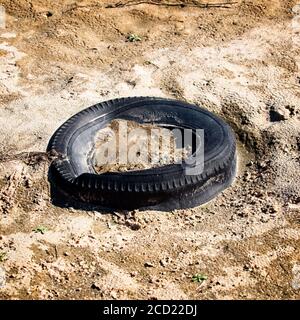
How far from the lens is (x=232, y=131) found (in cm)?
761

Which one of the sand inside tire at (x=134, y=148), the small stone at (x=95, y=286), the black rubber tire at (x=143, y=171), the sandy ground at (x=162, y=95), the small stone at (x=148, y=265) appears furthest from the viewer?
the sand inside tire at (x=134, y=148)

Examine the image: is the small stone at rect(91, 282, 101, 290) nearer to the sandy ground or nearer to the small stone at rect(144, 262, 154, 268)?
the sandy ground

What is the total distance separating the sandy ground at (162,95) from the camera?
5.98 m

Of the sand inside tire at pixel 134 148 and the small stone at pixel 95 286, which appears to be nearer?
the small stone at pixel 95 286

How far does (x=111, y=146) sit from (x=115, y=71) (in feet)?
5.81

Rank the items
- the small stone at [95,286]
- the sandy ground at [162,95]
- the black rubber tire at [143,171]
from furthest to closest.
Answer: the black rubber tire at [143,171]
the sandy ground at [162,95]
the small stone at [95,286]

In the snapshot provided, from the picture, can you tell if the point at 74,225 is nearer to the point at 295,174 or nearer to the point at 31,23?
the point at 295,174

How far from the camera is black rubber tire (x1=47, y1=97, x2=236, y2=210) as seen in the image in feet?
21.7

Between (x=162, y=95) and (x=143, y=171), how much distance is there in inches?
81.0

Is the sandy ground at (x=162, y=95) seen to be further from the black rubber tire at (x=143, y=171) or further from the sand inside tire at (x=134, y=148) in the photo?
the sand inside tire at (x=134, y=148)

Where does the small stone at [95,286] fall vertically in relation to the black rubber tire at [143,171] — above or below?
below

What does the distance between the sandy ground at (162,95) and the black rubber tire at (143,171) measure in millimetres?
181

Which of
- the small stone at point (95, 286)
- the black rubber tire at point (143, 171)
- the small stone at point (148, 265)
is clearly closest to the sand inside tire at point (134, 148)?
the black rubber tire at point (143, 171)
